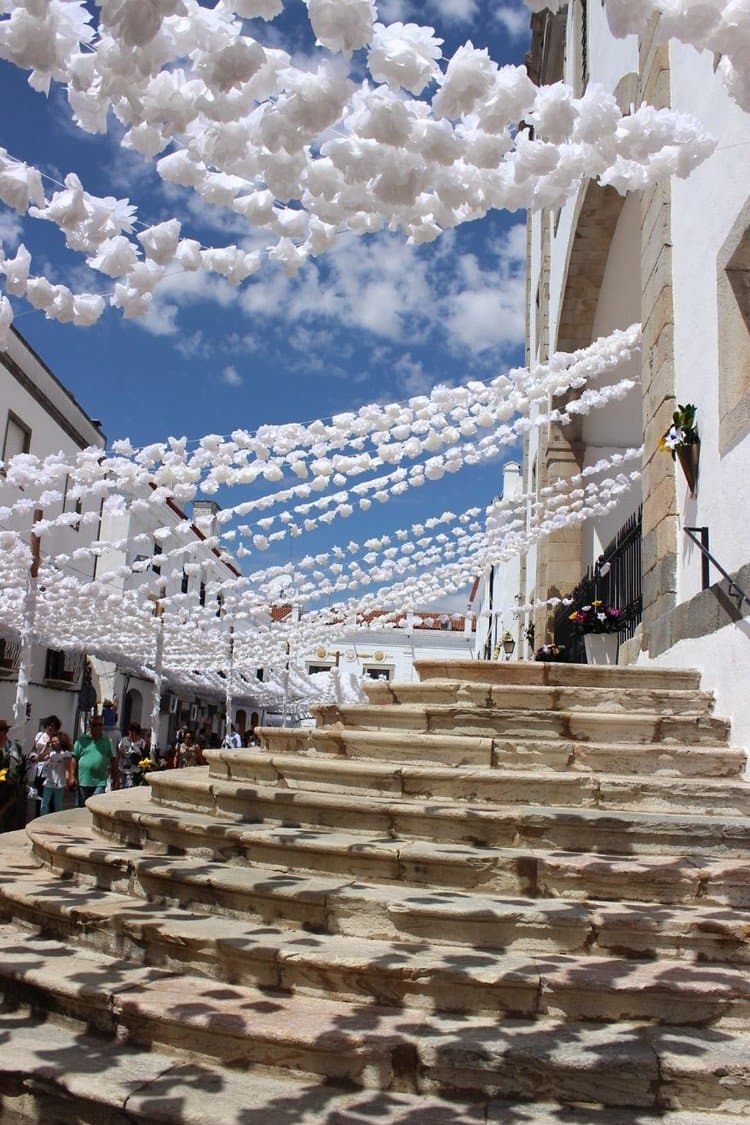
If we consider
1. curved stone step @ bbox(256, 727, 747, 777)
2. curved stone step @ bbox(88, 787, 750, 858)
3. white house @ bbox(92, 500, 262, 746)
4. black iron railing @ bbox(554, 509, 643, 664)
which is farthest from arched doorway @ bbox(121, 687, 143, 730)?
curved stone step @ bbox(88, 787, 750, 858)

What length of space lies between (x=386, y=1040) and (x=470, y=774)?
1863 millimetres

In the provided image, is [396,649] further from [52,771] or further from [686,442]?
[686,442]

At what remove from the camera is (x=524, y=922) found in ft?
11.2

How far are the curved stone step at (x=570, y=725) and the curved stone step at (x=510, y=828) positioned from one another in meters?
0.91

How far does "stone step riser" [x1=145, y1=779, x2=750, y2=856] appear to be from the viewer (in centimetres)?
396

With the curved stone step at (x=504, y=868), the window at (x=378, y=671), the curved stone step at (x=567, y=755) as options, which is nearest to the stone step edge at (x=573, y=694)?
the curved stone step at (x=567, y=755)

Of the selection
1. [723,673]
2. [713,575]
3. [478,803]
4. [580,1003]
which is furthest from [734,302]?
[580,1003]

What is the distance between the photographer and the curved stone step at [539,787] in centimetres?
445

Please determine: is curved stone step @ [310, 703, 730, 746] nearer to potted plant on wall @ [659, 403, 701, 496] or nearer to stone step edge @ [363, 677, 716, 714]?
stone step edge @ [363, 677, 716, 714]

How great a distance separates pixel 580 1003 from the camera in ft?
9.90

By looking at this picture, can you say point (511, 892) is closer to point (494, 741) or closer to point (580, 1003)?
point (580, 1003)

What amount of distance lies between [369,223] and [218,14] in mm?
1049

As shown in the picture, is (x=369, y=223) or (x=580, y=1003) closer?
(x=580, y=1003)

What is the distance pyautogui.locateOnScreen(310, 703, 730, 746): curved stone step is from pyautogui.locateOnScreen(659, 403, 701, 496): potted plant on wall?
1977 mm
